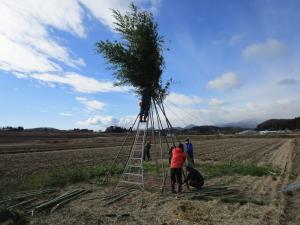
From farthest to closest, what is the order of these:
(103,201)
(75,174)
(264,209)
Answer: (75,174)
(103,201)
(264,209)

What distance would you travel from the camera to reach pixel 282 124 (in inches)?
7023

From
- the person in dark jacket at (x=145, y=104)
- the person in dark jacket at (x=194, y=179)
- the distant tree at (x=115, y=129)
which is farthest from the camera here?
the distant tree at (x=115, y=129)

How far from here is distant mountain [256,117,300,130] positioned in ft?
566

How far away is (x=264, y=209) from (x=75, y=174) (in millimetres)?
8469

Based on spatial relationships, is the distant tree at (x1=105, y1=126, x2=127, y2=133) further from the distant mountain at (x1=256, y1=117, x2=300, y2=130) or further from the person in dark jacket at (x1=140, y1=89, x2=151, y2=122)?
the person in dark jacket at (x1=140, y1=89, x2=151, y2=122)

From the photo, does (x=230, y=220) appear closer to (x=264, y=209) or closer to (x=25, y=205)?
(x=264, y=209)

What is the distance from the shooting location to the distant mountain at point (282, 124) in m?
172

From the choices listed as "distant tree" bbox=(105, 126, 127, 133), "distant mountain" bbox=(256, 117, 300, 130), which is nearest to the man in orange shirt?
"distant tree" bbox=(105, 126, 127, 133)

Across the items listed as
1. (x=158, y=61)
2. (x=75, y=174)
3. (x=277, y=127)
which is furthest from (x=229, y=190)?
(x=277, y=127)

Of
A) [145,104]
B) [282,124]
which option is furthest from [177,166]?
[282,124]

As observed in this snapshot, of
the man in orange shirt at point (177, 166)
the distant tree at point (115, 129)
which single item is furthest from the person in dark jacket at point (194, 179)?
the distant tree at point (115, 129)

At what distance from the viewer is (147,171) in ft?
63.6

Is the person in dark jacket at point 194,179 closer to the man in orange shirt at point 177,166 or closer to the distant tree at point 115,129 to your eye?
the man in orange shirt at point 177,166

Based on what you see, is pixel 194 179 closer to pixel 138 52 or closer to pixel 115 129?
pixel 138 52
